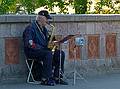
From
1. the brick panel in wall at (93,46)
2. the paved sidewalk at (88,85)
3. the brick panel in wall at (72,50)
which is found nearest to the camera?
the paved sidewalk at (88,85)

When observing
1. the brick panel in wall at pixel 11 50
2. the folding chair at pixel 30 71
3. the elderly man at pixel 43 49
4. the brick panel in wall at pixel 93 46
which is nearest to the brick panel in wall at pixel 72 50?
the brick panel in wall at pixel 93 46

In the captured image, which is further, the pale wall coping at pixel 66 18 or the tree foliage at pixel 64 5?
the tree foliage at pixel 64 5

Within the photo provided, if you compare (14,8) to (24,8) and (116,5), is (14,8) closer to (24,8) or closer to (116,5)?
(24,8)

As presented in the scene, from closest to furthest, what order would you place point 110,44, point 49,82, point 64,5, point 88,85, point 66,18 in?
point 49,82 → point 88,85 → point 66,18 → point 110,44 → point 64,5

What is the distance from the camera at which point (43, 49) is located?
11539mm

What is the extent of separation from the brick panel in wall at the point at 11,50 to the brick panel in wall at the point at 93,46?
201 cm

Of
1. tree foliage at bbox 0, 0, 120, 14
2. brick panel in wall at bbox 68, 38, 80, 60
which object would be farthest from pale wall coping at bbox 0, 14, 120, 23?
tree foliage at bbox 0, 0, 120, 14

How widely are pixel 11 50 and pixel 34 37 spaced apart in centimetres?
69

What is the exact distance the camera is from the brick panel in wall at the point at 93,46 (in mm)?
13091

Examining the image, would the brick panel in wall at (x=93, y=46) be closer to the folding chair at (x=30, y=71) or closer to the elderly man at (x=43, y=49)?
the elderly man at (x=43, y=49)

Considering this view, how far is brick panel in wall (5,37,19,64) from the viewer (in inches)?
466

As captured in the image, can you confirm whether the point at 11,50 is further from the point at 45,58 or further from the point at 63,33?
the point at 63,33

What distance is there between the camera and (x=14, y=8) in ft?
55.2

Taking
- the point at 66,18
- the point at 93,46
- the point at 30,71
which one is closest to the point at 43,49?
the point at 30,71
